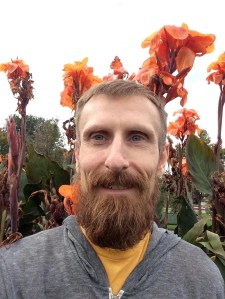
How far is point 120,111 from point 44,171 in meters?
0.65

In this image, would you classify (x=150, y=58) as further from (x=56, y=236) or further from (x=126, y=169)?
(x=56, y=236)

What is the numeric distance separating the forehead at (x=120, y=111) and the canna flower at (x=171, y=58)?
0.51 feet

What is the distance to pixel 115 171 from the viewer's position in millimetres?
1213

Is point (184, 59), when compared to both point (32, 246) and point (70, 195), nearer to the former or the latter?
point (70, 195)

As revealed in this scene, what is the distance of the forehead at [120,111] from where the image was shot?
128 cm

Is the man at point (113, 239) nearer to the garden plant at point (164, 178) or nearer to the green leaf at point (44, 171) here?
the garden plant at point (164, 178)

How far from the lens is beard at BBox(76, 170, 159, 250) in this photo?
125 centimetres

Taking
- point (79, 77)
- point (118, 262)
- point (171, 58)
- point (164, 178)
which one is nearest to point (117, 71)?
point (79, 77)

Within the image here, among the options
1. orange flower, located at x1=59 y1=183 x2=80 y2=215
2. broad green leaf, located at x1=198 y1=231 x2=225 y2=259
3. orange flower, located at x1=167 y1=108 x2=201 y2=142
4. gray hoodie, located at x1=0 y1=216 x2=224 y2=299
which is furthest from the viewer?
orange flower, located at x1=167 y1=108 x2=201 y2=142

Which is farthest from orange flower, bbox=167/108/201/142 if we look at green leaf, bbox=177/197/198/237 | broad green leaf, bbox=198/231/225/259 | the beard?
the beard

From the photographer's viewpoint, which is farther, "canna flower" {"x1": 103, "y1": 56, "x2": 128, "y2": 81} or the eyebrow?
"canna flower" {"x1": 103, "y1": 56, "x2": 128, "y2": 81}

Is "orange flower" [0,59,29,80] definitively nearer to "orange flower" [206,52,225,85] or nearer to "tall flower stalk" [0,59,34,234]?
"tall flower stalk" [0,59,34,234]

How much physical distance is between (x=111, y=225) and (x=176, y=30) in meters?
0.69

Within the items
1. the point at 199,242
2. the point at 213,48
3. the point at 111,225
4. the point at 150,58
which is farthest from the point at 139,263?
the point at 213,48
